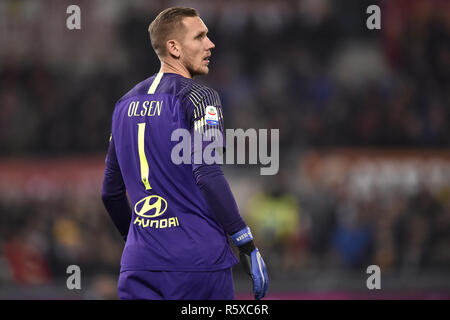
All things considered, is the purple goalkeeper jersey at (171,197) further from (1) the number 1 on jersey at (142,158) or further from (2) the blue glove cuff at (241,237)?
(2) the blue glove cuff at (241,237)

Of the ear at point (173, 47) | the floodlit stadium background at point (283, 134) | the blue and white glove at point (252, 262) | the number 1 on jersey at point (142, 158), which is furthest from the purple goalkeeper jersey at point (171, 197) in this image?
the floodlit stadium background at point (283, 134)

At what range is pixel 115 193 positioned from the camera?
176 inches

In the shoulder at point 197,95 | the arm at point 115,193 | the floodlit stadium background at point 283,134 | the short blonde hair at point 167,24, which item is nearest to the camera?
the shoulder at point 197,95

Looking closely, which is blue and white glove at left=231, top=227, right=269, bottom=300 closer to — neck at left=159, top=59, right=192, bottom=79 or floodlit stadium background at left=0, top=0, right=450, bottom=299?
neck at left=159, top=59, right=192, bottom=79

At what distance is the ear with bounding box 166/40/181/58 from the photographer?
4227 mm

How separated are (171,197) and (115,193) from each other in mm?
569

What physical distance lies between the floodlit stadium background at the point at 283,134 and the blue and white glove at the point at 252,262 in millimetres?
4808

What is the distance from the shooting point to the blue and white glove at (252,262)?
3.92m

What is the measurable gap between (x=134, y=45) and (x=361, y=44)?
15.0 ft

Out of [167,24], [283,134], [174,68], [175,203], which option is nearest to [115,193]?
[175,203]

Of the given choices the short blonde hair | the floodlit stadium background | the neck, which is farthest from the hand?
the floodlit stadium background

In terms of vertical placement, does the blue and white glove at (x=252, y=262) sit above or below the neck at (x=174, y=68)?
below

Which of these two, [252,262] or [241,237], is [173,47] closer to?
[241,237]

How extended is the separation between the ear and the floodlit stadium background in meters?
4.81
